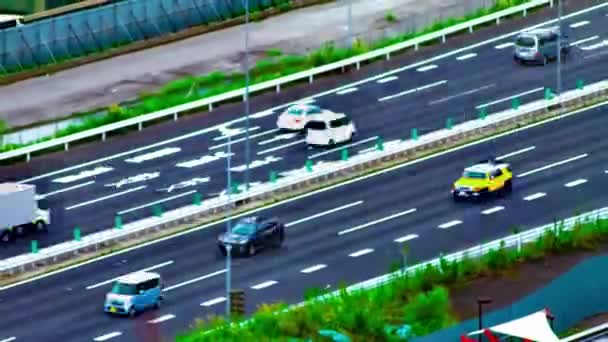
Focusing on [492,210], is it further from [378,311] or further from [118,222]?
[378,311]

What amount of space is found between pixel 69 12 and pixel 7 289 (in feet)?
119

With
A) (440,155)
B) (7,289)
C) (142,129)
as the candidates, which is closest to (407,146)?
(440,155)

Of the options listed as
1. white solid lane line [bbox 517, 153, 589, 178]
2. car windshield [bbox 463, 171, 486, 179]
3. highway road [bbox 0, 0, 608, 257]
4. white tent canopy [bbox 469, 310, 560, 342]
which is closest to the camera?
white tent canopy [bbox 469, 310, 560, 342]

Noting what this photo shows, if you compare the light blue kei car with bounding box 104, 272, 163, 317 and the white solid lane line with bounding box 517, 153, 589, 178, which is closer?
the light blue kei car with bounding box 104, 272, 163, 317

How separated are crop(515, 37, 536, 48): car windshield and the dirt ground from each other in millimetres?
28737

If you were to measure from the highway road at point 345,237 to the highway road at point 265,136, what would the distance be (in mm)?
4063

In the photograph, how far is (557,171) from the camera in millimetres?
133375

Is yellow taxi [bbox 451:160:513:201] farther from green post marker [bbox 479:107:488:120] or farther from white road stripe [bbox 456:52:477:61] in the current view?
white road stripe [bbox 456:52:477:61]

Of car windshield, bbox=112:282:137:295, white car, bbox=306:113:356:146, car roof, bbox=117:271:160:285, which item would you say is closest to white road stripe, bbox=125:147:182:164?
white car, bbox=306:113:356:146

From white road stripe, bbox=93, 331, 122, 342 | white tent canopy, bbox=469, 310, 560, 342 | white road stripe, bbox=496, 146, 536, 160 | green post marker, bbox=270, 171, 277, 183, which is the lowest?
white road stripe, bbox=496, 146, 536, 160

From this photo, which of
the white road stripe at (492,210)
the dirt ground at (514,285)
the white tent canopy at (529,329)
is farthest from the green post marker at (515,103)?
the white tent canopy at (529,329)

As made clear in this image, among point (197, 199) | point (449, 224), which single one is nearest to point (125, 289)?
point (197, 199)

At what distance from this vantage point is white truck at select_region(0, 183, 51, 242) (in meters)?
124

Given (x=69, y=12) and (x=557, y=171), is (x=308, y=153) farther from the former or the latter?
(x=69, y=12)
